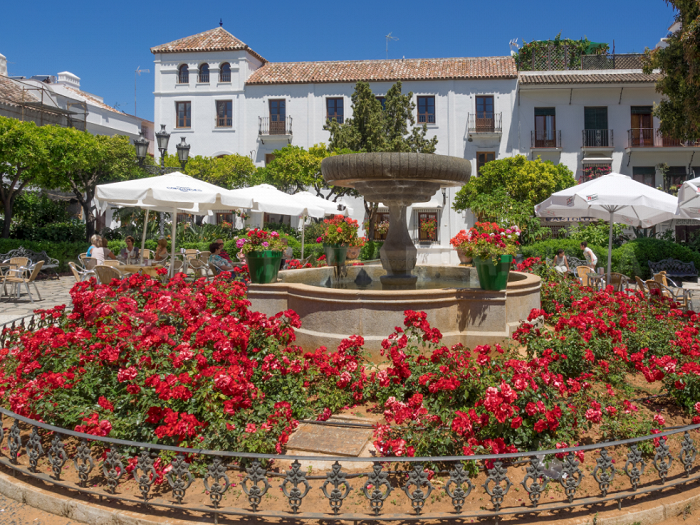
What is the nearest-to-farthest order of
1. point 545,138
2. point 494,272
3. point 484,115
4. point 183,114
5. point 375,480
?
point 375,480 → point 494,272 → point 545,138 → point 484,115 → point 183,114

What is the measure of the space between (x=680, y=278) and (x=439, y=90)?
18155 mm

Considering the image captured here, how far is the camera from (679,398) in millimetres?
4266

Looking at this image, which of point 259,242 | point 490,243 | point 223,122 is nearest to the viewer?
point 490,243

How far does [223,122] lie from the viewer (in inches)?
1235

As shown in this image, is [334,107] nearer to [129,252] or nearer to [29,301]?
[129,252]

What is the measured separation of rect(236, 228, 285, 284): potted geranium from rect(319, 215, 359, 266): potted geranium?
6.97 feet

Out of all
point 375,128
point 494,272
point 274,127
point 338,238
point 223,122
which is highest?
point 223,122

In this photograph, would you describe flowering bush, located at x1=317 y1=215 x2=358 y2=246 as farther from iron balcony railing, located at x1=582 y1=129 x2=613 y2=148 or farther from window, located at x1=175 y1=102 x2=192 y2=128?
window, located at x1=175 y1=102 x2=192 y2=128

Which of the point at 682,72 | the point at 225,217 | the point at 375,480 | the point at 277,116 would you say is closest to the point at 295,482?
the point at 375,480

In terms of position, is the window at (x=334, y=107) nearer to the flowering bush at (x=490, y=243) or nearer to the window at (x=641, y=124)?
the window at (x=641, y=124)

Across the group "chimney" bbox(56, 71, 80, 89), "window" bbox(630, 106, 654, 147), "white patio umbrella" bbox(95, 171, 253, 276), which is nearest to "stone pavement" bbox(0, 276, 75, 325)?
"white patio umbrella" bbox(95, 171, 253, 276)

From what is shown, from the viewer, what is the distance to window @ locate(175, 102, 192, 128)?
31609 mm

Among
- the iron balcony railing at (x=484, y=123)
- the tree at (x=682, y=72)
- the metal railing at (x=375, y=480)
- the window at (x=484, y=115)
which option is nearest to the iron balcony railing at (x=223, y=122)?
the iron balcony railing at (x=484, y=123)

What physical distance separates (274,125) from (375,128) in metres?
8.70
